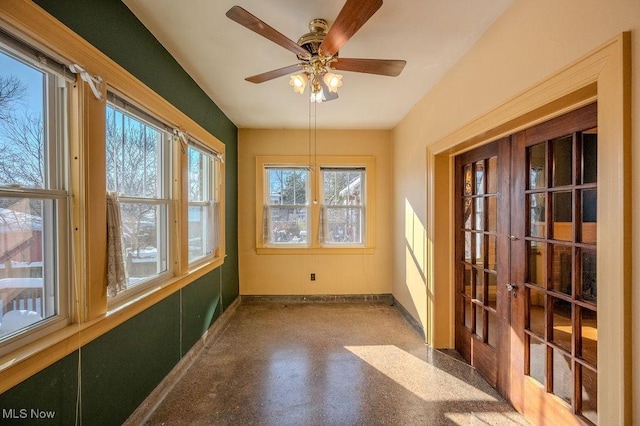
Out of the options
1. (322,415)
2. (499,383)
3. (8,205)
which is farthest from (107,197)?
(499,383)

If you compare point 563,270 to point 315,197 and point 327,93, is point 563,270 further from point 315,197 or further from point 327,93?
point 315,197

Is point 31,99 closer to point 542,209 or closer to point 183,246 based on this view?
point 183,246

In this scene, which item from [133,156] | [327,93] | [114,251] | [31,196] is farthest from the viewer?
[327,93]

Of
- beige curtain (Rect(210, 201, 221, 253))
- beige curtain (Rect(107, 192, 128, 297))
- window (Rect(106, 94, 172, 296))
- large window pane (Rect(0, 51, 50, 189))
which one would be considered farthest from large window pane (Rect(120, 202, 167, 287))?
beige curtain (Rect(210, 201, 221, 253))

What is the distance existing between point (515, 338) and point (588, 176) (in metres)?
1.23

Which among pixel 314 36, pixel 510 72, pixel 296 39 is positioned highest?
pixel 296 39

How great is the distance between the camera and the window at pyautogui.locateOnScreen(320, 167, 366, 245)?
14.5ft

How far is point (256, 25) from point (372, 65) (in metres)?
0.79

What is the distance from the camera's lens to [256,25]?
149 centimetres

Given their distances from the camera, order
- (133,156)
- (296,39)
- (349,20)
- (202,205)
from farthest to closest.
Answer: (202,205) → (296,39) → (133,156) → (349,20)

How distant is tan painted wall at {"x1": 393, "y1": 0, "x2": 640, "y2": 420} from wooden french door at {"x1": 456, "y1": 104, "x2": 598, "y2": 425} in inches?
13.0

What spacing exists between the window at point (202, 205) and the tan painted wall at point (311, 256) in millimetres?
1009

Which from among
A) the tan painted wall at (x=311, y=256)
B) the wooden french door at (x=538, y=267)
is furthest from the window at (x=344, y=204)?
the wooden french door at (x=538, y=267)

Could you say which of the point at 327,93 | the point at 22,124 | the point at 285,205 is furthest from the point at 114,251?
the point at 285,205
